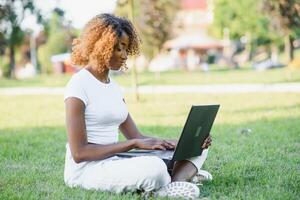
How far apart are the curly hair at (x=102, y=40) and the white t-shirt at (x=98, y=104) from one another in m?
0.13

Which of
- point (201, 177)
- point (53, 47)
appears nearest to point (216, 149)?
point (201, 177)

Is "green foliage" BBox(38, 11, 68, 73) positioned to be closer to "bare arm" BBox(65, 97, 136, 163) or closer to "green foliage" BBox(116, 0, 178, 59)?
"green foliage" BBox(116, 0, 178, 59)

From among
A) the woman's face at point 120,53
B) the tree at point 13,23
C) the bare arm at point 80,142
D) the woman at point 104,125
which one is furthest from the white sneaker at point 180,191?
the tree at point 13,23

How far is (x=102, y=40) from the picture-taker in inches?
172

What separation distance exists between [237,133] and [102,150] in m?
4.46

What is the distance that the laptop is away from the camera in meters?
4.34

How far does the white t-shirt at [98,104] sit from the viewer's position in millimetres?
4414

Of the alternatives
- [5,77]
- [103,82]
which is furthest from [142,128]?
[5,77]

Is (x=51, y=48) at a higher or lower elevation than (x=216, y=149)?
lower

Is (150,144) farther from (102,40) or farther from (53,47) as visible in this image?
(53,47)

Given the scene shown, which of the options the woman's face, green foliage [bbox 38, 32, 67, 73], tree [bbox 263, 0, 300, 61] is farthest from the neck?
green foliage [bbox 38, 32, 67, 73]

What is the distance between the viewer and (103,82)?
4.63 m

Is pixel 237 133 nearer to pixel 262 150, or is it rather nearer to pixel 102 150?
pixel 262 150

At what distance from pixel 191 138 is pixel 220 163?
1.86m
